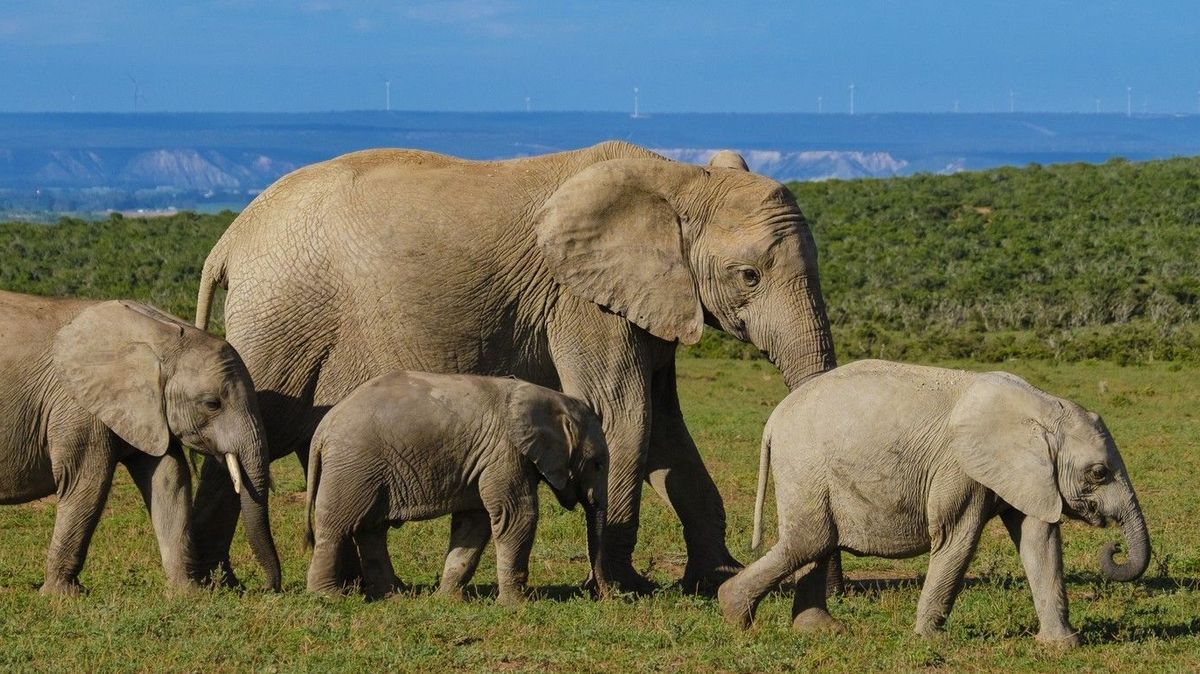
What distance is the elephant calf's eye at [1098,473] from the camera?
8.65 m

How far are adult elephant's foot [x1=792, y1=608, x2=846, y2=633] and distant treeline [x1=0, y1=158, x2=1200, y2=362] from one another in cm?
1884

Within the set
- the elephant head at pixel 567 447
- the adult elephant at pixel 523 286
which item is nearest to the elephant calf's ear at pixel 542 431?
the elephant head at pixel 567 447

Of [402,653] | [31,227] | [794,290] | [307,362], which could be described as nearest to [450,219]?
[307,362]

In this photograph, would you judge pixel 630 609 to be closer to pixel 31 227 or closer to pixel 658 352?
pixel 658 352

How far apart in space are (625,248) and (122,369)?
275cm

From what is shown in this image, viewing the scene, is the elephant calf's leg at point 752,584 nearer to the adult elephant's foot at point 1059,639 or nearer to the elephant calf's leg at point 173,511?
the adult elephant's foot at point 1059,639

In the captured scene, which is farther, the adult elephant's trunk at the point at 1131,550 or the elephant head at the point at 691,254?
the elephant head at the point at 691,254

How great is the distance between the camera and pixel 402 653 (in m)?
8.45

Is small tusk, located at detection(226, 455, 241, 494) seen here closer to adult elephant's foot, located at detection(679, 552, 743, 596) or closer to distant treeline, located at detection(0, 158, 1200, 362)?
adult elephant's foot, located at detection(679, 552, 743, 596)

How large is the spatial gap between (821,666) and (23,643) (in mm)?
3657

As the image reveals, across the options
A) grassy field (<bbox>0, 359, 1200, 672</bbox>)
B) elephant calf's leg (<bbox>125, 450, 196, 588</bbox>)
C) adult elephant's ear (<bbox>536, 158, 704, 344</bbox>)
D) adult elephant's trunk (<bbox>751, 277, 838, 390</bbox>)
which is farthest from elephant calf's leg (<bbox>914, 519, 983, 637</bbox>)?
elephant calf's leg (<bbox>125, 450, 196, 588</bbox>)

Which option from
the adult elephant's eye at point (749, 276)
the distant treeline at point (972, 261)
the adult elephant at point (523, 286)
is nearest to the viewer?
the adult elephant at point (523, 286)

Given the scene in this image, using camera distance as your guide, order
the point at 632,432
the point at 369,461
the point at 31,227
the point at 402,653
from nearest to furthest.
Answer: the point at 402,653
the point at 369,461
the point at 632,432
the point at 31,227

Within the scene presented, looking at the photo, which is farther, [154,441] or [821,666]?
[154,441]
